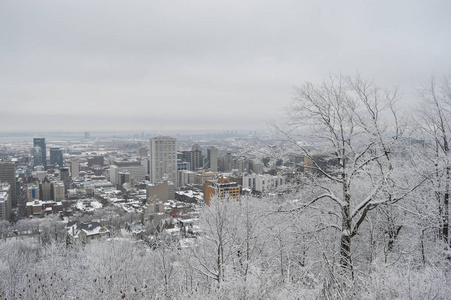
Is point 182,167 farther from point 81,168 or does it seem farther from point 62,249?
point 62,249

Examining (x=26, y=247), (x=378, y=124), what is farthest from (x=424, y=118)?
(x=26, y=247)

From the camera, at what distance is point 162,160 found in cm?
7375

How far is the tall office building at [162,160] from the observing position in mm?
73062

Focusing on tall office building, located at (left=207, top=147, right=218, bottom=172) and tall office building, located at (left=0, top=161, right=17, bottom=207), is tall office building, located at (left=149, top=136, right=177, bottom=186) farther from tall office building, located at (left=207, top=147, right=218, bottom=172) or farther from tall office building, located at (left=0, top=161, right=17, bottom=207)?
tall office building, located at (left=0, top=161, right=17, bottom=207)

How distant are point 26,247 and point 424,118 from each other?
2977 cm

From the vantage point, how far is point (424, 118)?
702 cm

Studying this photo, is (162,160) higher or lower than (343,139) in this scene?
lower

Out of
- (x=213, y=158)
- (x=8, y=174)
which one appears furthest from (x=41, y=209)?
(x=213, y=158)

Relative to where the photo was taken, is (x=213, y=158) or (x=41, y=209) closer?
(x=41, y=209)

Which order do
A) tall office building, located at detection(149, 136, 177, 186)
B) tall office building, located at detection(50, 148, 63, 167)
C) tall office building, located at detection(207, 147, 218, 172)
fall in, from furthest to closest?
tall office building, located at detection(50, 148, 63, 167) → tall office building, located at detection(207, 147, 218, 172) → tall office building, located at detection(149, 136, 177, 186)

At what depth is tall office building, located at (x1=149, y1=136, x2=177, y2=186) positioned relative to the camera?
73062 mm

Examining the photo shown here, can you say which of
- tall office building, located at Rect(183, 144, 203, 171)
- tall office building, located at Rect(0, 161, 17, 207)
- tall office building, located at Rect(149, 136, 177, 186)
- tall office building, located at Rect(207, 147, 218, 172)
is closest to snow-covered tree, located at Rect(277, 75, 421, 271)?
tall office building, located at Rect(0, 161, 17, 207)

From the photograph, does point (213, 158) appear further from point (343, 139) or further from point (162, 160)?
point (343, 139)

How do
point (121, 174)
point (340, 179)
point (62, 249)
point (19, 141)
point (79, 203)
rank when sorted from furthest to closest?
point (19, 141), point (121, 174), point (79, 203), point (62, 249), point (340, 179)
